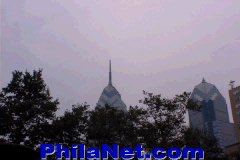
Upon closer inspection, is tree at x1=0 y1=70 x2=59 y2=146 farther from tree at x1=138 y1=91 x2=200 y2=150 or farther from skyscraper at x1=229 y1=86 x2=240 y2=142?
skyscraper at x1=229 y1=86 x2=240 y2=142

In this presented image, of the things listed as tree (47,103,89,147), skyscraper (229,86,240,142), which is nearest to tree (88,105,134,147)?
tree (47,103,89,147)

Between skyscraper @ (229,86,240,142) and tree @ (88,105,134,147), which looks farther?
skyscraper @ (229,86,240,142)

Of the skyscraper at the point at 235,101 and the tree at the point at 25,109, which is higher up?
the skyscraper at the point at 235,101

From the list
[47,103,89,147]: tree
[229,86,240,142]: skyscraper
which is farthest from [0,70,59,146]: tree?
[229,86,240,142]: skyscraper

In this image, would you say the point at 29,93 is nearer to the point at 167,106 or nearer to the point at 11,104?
the point at 11,104

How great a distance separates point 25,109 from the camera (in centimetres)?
2827

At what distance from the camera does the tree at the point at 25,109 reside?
2781 cm

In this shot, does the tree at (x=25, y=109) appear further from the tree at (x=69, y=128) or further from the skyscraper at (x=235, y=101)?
the skyscraper at (x=235, y=101)

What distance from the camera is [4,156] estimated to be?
4.66 metres

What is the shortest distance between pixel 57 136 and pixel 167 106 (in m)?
9.77

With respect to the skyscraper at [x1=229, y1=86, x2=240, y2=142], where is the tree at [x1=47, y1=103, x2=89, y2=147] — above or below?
below

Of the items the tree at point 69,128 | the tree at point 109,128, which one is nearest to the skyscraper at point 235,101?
the tree at point 109,128

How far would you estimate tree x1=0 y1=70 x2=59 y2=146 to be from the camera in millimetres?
27812

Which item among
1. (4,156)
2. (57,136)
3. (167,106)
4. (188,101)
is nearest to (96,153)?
(57,136)
